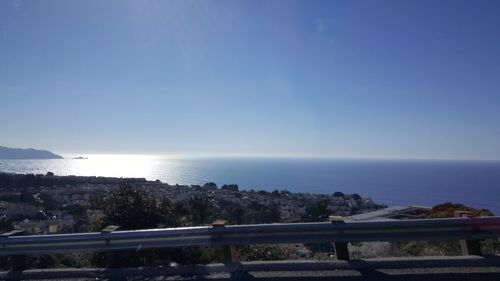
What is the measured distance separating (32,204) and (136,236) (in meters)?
19.8

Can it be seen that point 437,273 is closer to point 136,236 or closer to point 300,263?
point 300,263

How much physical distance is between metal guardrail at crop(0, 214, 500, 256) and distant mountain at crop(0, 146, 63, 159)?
10650 centimetres

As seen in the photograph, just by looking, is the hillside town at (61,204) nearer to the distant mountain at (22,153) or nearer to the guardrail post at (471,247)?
the guardrail post at (471,247)

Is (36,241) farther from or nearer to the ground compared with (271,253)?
farther from the ground

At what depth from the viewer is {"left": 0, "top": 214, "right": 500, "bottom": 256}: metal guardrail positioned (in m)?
5.22

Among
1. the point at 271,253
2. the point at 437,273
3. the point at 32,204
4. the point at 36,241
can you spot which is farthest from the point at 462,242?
the point at 32,204

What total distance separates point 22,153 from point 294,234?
12162 centimetres

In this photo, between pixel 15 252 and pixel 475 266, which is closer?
pixel 475 266

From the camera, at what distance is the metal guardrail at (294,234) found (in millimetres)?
5219

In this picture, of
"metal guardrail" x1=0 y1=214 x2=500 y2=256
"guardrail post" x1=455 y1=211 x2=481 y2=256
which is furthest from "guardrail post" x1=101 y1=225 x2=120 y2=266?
"guardrail post" x1=455 y1=211 x2=481 y2=256

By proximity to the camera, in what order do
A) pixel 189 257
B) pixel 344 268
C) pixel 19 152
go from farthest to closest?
pixel 19 152
pixel 189 257
pixel 344 268

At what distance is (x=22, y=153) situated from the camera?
364 feet

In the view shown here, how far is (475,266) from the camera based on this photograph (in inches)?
195

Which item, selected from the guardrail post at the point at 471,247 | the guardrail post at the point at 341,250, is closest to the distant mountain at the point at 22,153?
the guardrail post at the point at 341,250
